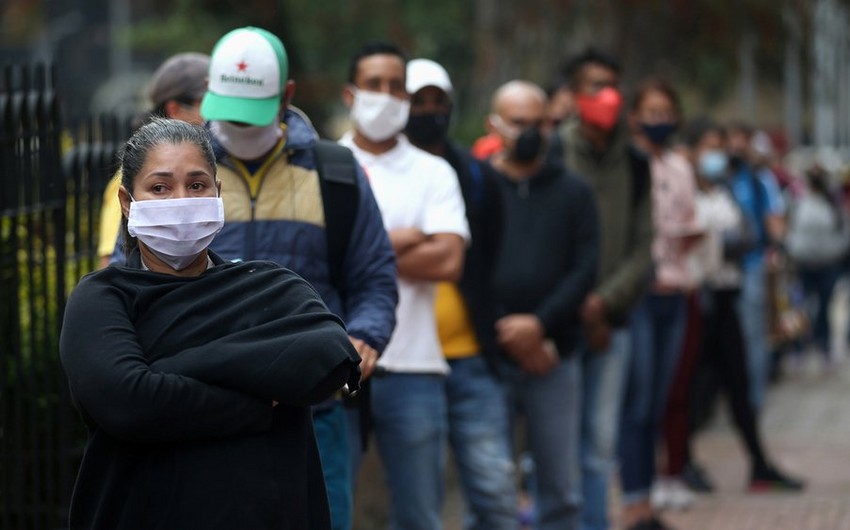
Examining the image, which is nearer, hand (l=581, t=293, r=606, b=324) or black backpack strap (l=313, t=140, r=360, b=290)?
black backpack strap (l=313, t=140, r=360, b=290)

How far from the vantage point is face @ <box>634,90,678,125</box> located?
27.1ft

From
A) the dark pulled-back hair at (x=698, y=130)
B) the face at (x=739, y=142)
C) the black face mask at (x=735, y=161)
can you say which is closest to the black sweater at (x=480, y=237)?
the dark pulled-back hair at (x=698, y=130)

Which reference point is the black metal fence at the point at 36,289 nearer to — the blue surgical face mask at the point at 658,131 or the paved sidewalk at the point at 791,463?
the blue surgical face mask at the point at 658,131

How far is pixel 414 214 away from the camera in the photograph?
5598mm

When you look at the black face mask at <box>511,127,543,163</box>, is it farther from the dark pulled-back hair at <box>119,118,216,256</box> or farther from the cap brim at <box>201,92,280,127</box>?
the dark pulled-back hair at <box>119,118,216,256</box>

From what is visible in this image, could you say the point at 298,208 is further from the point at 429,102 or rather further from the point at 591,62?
the point at 591,62

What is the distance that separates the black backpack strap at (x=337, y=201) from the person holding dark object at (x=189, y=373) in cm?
114

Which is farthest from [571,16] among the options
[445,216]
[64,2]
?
[64,2]

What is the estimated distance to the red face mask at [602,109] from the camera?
749 cm

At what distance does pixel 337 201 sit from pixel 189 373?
1.41 meters

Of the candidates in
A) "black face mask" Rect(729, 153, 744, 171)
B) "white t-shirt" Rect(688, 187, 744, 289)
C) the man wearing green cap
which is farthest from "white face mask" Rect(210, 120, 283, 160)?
"black face mask" Rect(729, 153, 744, 171)

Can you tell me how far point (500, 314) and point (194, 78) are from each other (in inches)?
74.7

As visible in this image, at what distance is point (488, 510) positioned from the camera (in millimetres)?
6016

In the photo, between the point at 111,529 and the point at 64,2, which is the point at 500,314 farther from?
the point at 64,2
